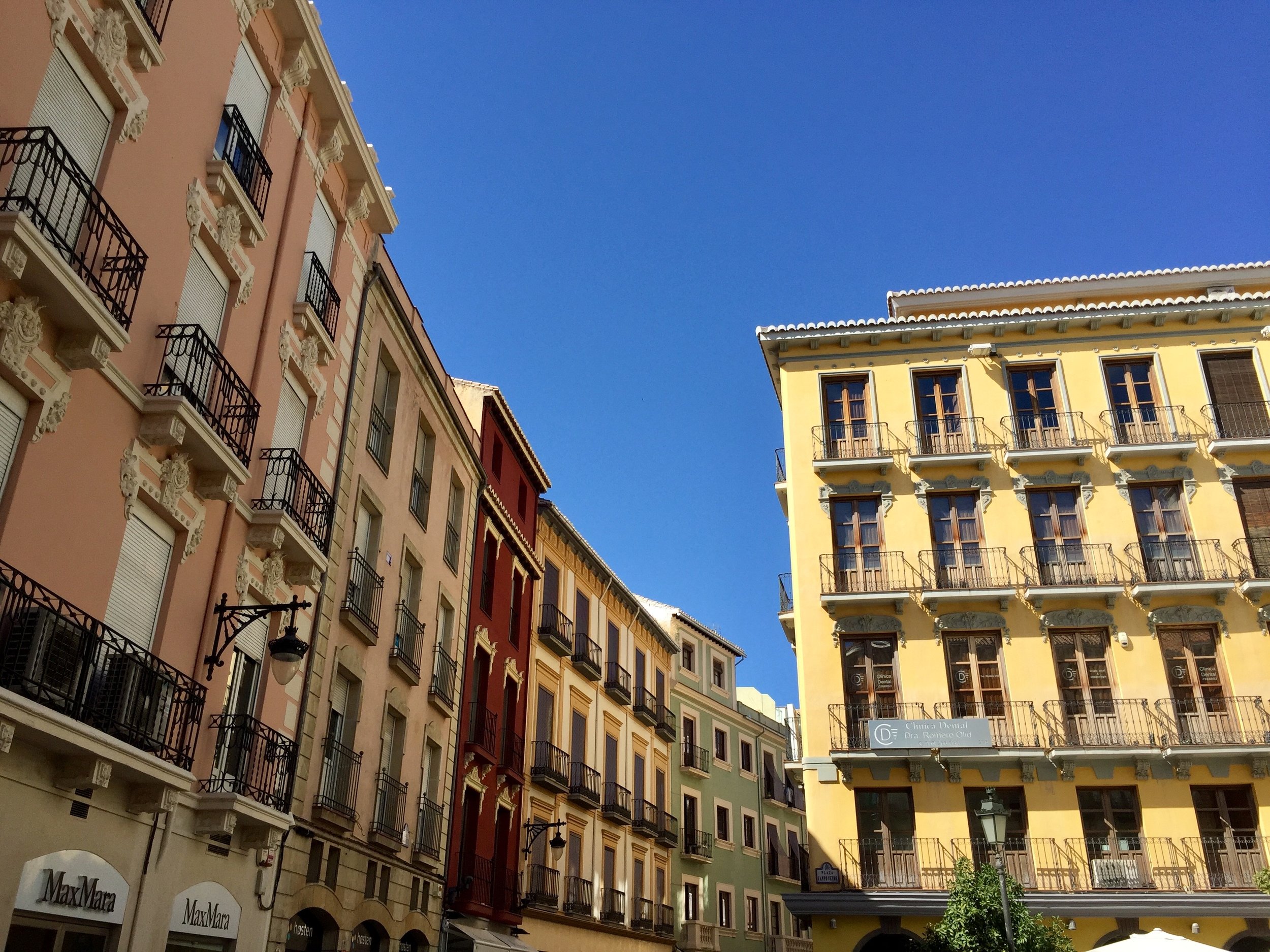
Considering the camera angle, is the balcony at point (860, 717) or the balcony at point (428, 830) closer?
the balcony at point (428, 830)

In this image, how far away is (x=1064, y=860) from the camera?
21.8 meters

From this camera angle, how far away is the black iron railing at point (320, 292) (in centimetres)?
1616

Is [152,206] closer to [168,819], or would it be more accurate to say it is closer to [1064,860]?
[168,819]

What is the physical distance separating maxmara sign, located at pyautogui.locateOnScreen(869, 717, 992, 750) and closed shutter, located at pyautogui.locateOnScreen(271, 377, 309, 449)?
46.8 ft

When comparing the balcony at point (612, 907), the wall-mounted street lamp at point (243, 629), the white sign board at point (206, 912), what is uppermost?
the wall-mounted street lamp at point (243, 629)

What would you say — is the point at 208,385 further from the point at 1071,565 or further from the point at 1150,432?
the point at 1150,432

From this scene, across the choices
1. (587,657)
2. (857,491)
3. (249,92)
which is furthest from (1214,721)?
(249,92)

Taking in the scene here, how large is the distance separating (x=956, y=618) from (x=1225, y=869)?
728 centimetres

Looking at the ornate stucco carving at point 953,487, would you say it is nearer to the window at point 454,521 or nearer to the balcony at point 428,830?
the window at point 454,521

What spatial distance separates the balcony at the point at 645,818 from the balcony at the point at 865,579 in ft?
44.3

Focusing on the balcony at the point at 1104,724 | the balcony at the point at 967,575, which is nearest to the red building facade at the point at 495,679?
the balcony at the point at 967,575

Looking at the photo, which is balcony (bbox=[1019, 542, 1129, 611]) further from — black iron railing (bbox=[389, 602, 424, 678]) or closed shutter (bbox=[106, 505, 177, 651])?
closed shutter (bbox=[106, 505, 177, 651])

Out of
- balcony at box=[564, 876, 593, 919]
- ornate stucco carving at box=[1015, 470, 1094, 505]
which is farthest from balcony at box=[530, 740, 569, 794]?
ornate stucco carving at box=[1015, 470, 1094, 505]

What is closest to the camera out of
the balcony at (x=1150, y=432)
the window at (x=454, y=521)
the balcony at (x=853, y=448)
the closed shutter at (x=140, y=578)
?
the closed shutter at (x=140, y=578)
